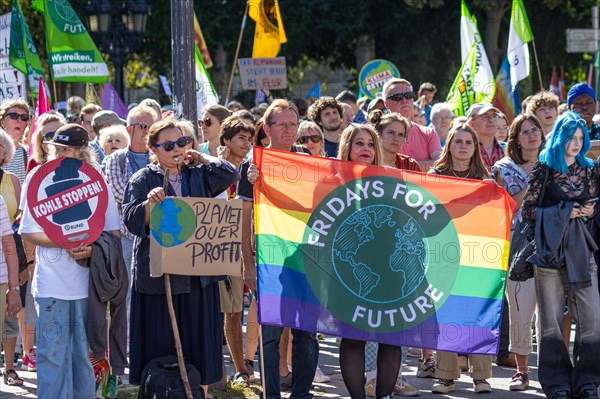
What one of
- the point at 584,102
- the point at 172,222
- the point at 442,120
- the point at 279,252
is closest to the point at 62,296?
the point at 172,222

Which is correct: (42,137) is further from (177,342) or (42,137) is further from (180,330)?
(177,342)

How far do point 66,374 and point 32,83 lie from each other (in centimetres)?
758

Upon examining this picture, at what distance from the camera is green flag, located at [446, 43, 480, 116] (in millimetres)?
13677

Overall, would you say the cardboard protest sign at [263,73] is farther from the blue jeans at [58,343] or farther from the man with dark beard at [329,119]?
the blue jeans at [58,343]

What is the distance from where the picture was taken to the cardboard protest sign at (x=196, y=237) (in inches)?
267

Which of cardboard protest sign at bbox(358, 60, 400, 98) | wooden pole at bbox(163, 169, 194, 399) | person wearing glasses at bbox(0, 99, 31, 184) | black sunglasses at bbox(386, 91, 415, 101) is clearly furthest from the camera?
cardboard protest sign at bbox(358, 60, 400, 98)

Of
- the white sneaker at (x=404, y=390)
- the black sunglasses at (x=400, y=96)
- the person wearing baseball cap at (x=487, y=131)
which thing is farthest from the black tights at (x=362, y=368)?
the black sunglasses at (x=400, y=96)

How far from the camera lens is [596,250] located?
7.75 metres

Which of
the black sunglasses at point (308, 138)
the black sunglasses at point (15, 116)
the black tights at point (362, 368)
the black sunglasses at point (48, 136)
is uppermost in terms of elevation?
the black sunglasses at point (15, 116)

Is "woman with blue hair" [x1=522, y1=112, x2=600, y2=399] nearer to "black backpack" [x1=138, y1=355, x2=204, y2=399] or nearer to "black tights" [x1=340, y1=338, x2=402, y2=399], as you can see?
"black tights" [x1=340, y1=338, x2=402, y2=399]

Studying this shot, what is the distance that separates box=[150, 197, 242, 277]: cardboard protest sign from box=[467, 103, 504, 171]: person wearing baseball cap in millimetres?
3182

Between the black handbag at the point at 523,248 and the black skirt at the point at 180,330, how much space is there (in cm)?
206

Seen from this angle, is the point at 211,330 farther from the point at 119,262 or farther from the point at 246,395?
the point at 246,395

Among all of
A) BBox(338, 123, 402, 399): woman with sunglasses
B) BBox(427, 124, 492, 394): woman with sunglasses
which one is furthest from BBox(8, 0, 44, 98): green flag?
BBox(338, 123, 402, 399): woman with sunglasses
